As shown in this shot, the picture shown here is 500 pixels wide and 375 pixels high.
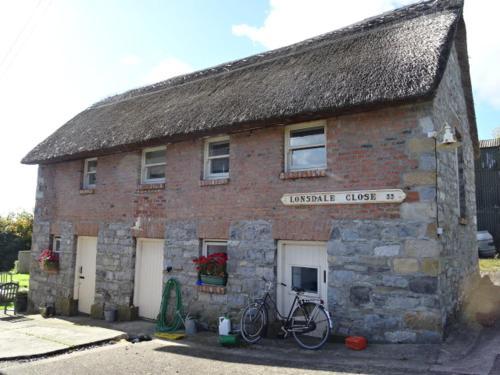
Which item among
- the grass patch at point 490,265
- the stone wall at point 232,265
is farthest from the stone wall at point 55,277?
the grass patch at point 490,265

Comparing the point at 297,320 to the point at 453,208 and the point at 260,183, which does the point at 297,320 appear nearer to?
the point at 260,183

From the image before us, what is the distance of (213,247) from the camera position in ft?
29.9

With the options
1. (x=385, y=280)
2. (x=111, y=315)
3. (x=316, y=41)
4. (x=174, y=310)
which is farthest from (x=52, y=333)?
(x=316, y=41)

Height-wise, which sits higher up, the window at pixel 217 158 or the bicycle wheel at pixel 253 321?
the window at pixel 217 158

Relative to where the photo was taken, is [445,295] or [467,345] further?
[445,295]

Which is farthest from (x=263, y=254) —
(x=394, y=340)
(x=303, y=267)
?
(x=394, y=340)

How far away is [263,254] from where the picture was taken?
806 cm

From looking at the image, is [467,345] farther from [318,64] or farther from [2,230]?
[2,230]

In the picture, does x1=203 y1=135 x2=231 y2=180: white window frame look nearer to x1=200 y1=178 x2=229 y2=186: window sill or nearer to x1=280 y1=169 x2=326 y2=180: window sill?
x1=200 y1=178 x2=229 y2=186: window sill

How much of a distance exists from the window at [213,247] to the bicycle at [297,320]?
4.72 feet

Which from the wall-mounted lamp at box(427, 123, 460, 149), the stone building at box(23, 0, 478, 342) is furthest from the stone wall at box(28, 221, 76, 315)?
the wall-mounted lamp at box(427, 123, 460, 149)

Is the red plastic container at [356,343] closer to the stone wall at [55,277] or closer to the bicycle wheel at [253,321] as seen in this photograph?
the bicycle wheel at [253,321]

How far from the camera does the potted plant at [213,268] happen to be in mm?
8406

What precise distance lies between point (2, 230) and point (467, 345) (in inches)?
1075
